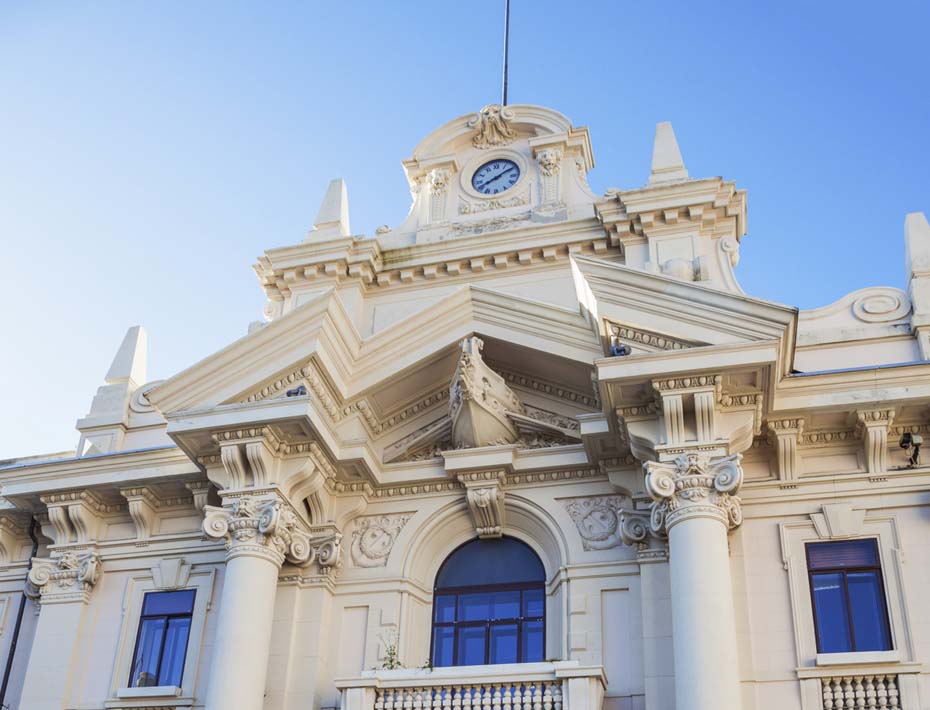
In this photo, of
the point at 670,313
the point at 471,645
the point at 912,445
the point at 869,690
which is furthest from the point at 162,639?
the point at 912,445

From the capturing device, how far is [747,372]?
14312mm

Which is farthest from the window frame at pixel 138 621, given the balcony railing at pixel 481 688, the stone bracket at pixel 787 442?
the stone bracket at pixel 787 442

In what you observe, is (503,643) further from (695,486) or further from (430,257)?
(430,257)

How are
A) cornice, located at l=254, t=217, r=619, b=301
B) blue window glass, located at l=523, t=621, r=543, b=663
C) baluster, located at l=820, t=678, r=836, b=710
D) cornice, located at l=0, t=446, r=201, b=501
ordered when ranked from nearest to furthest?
baluster, located at l=820, t=678, r=836, b=710
blue window glass, located at l=523, t=621, r=543, b=663
cornice, located at l=0, t=446, r=201, b=501
cornice, located at l=254, t=217, r=619, b=301

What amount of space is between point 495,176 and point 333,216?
3036mm

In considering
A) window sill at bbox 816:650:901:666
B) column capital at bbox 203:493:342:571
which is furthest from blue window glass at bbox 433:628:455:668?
window sill at bbox 816:650:901:666

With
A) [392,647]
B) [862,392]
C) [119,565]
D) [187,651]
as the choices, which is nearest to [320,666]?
[392,647]

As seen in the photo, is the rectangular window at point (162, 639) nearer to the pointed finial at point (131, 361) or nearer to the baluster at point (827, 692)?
the pointed finial at point (131, 361)

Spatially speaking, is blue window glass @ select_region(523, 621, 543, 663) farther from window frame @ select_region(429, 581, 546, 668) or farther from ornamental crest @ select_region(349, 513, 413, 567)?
ornamental crest @ select_region(349, 513, 413, 567)

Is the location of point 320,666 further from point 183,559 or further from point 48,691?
point 48,691

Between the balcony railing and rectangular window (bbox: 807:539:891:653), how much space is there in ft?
9.43

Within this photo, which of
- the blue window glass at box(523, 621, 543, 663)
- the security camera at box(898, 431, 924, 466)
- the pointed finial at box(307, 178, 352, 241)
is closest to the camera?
the security camera at box(898, 431, 924, 466)

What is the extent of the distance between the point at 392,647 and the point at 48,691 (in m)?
5.14

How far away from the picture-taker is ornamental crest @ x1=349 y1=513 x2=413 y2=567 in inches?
655
